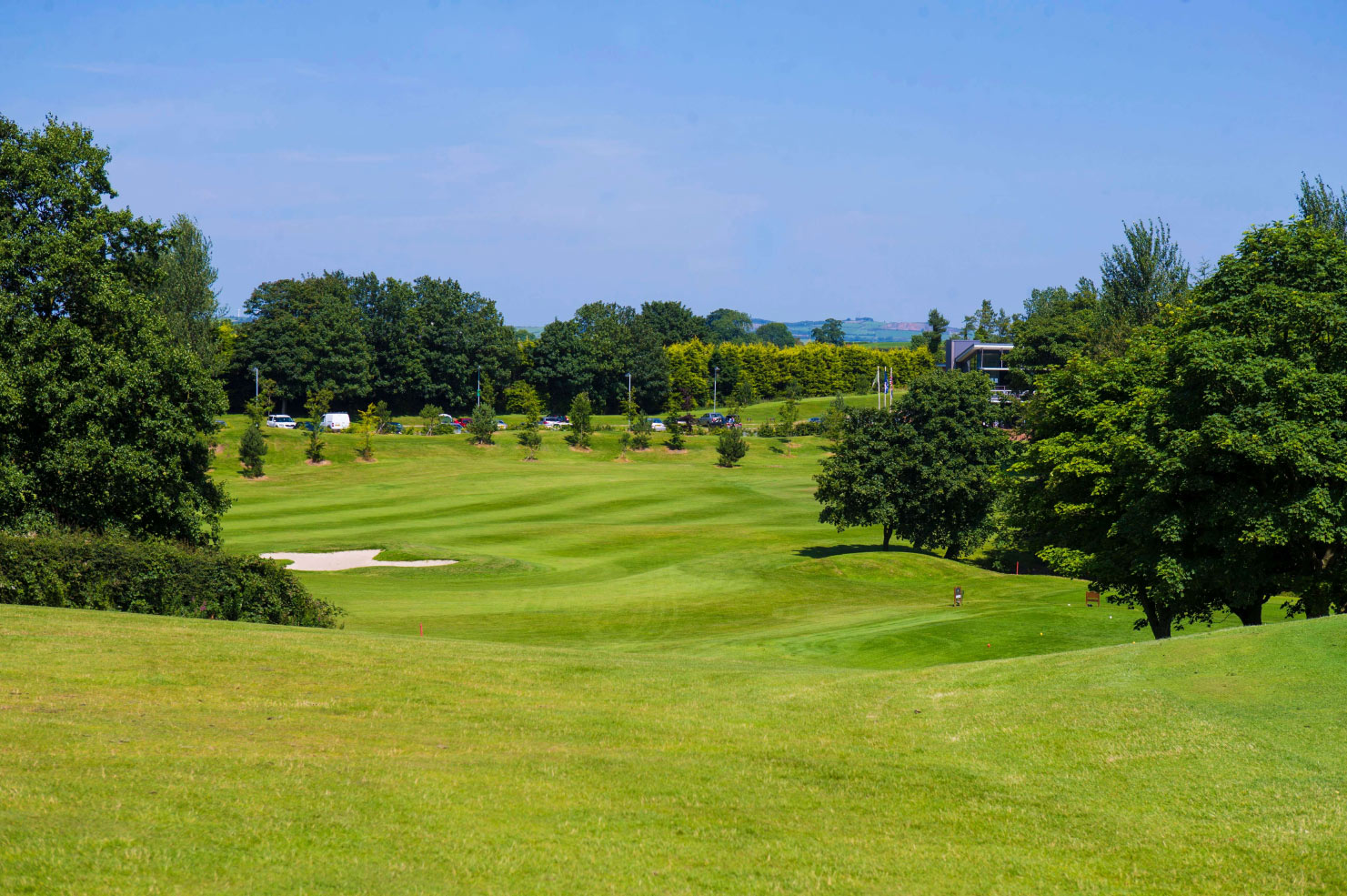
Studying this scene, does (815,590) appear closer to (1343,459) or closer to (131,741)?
(1343,459)

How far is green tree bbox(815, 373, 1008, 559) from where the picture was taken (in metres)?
54.6

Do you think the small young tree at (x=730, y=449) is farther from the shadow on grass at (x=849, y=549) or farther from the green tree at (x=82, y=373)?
the green tree at (x=82, y=373)

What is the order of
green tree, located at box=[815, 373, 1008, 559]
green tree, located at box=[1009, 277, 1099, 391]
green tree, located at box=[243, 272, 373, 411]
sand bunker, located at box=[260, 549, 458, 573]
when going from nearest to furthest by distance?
sand bunker, located at box=[260, 549, 458, 573]
green tree, located at box=[815, 373, 1008, 559]
green tree, located at box=[1009, 277, 1099, 391]
green tree, located at box=[243, 272, 373, 411]

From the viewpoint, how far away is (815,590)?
44219 mm

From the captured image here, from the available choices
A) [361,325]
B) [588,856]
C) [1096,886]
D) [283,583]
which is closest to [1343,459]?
[1096,886]

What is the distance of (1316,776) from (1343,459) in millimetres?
15792

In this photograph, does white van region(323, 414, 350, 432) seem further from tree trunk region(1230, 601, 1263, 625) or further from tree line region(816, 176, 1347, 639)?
tree trunk region(1230, 601, 1263, 625)

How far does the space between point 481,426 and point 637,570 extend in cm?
5880

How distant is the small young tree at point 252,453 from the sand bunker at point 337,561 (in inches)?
1426

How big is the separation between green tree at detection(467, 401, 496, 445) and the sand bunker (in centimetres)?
5494

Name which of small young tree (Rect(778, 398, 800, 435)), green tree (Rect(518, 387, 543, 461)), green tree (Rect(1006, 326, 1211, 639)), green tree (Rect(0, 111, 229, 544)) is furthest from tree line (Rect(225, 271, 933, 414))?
green tree (Rect(1006, 326, 1211, 639))

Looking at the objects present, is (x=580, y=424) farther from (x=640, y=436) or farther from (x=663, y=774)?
(x=663, y=774)

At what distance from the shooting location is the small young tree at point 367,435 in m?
95.2

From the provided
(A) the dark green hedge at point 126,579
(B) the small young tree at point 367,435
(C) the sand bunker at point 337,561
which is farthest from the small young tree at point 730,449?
(A) the dark green hedge at point 126,579
